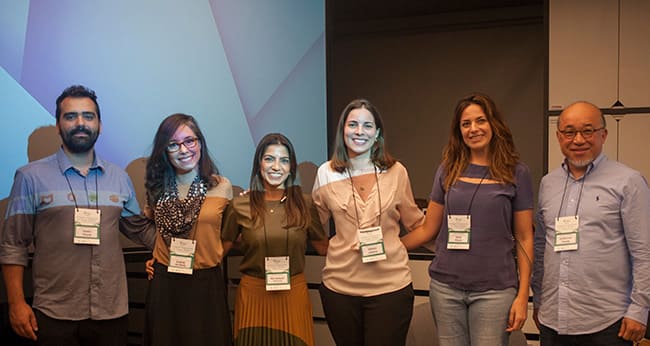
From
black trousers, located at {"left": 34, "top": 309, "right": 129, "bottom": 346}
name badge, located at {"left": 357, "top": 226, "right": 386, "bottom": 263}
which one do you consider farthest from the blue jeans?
black trousers, located at {"left": 34, "top": 309, "right": 129, "bottom": 346}

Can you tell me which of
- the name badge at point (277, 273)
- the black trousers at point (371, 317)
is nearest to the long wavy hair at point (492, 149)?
the black trousers at point (371, 317)

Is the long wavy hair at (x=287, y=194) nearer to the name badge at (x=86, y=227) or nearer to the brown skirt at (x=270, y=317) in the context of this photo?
the brown skirt at (x=270, y=317)

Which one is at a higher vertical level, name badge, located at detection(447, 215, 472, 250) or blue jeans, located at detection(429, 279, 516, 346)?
name badge, located at detection(447, 215, 472, 250)

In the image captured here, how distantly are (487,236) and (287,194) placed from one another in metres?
0.94

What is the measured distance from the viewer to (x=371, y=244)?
250cm

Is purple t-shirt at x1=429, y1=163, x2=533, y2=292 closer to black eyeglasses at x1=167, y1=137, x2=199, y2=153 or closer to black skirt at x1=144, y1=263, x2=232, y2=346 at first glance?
black skirt at x1=144, y1=263, x2=232, y2=346

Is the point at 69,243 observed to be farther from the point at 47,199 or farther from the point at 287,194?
the point at 287,194

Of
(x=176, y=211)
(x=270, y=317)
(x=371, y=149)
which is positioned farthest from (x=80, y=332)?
(x=371, y=149)

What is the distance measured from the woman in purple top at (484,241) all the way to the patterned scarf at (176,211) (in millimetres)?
1108

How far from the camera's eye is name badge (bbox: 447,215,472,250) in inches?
91.5

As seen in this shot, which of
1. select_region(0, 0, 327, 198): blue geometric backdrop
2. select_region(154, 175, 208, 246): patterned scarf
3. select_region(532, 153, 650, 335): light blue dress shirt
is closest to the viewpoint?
select_region(532, 153, 650, 335): light blue dress shirt

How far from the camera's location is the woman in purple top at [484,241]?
2.26m

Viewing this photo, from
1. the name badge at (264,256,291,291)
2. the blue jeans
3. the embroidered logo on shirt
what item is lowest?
the blue jeans

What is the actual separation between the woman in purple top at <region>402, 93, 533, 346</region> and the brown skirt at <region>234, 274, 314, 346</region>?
633 millimetres
